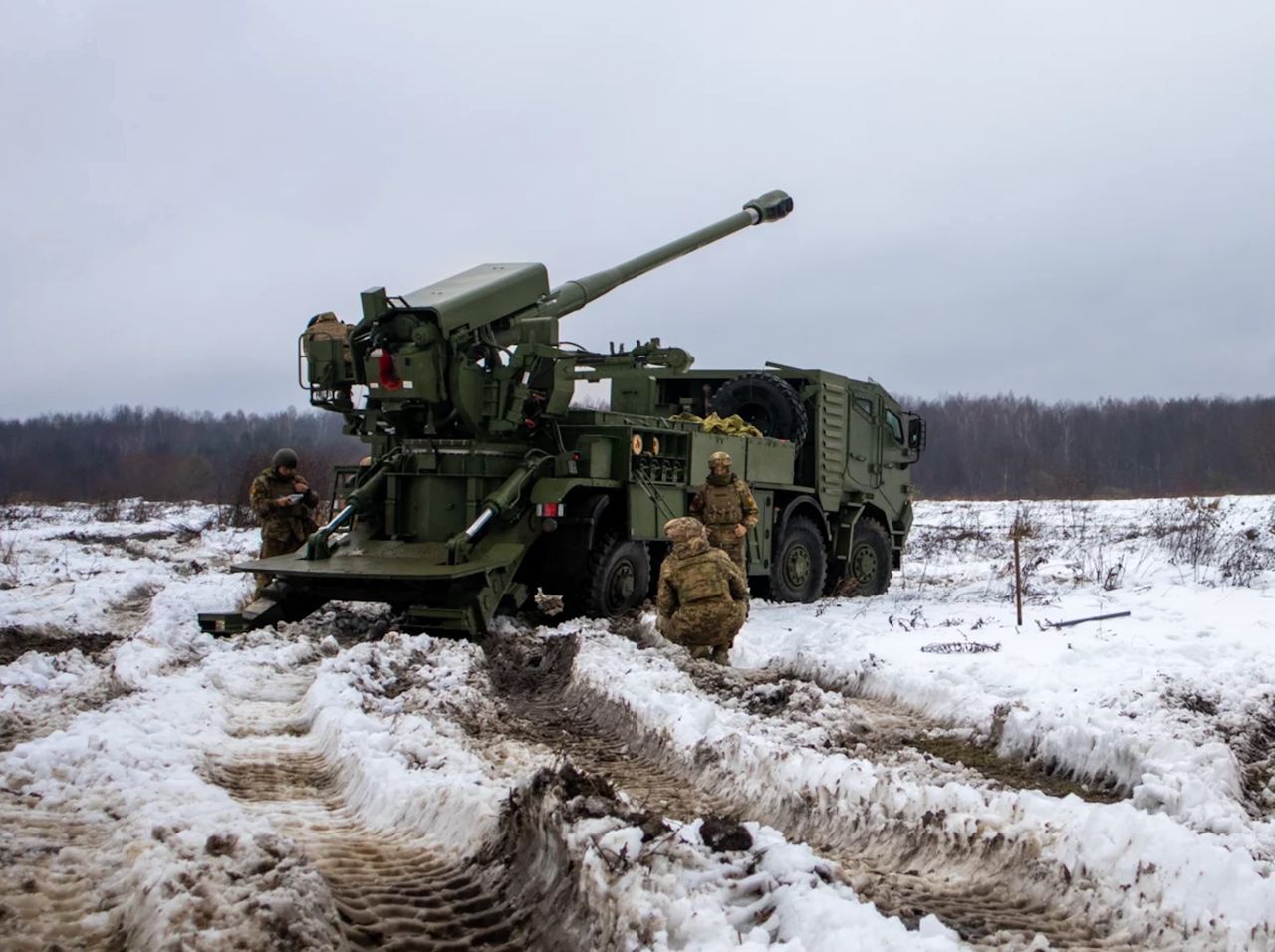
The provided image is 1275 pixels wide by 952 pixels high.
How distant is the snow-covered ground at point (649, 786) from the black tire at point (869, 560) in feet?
14.2

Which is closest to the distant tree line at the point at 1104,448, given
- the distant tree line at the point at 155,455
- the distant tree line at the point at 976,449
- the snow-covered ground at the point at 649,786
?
the distant tree line at the point at 976,449

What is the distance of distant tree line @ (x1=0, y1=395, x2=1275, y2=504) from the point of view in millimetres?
49253

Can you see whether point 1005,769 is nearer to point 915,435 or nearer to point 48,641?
point 48,641

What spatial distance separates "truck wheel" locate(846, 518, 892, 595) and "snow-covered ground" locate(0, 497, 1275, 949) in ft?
14.3

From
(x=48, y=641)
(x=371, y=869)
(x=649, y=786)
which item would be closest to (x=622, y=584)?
Answer: (x=48, y=641)

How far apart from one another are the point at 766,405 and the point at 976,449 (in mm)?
61575

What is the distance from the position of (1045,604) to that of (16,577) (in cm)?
1173

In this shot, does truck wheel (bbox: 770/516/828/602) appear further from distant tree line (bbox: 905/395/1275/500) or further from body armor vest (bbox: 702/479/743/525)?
distant tree line (bbox: 905/395/1275/500)

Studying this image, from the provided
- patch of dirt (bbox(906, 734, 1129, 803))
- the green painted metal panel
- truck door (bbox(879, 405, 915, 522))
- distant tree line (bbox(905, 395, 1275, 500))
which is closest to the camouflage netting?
the green painted metal panel

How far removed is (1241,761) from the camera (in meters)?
5.13

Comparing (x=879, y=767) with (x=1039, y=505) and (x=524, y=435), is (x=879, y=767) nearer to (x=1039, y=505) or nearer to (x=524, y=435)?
(x=524, y=435)

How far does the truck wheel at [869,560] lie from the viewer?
47.9 feet

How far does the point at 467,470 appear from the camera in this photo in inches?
394

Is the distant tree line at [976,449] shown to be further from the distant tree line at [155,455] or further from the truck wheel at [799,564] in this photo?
the truck wheel at [799,564]
